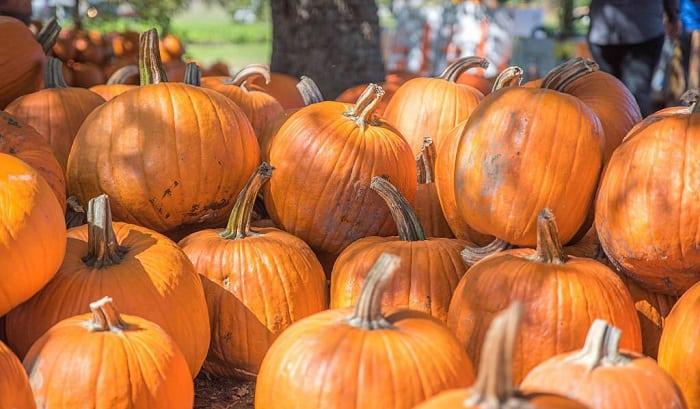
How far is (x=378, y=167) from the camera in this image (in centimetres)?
326

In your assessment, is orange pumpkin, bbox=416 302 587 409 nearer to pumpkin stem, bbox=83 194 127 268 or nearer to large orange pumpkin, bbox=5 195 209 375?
large orange pumpkin, bbox=5 195 209 375

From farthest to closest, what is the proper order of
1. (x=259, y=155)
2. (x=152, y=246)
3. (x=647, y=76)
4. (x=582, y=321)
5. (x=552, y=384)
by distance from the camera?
(x=647, y=76)
(x=259, y=155)
(x=152, y=246)
(x=582, y=321)
(x=552, y=384)

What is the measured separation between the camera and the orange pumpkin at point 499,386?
1408 millimetres

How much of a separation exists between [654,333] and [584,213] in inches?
17.5

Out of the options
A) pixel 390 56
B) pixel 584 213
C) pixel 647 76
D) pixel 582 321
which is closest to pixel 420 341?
pixel 582 321

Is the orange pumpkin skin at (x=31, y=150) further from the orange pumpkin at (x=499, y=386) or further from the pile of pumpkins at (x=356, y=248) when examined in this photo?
the orange pumpkin at (x=499, y=386)

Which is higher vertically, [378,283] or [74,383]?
[378,283]

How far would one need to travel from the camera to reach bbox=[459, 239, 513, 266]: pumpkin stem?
9.56 ft

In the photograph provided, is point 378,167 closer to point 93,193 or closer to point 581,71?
point 581,71

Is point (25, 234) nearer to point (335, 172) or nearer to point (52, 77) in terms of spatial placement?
point (335, 172)

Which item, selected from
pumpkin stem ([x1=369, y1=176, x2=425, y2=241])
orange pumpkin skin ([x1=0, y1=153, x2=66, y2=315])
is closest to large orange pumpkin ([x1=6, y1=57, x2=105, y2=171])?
orange pumpkin skin ([x1=0, y1=153, x2=66, y2=315])

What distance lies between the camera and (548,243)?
2586 mm

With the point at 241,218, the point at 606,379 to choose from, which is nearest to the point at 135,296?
the point at 241,218

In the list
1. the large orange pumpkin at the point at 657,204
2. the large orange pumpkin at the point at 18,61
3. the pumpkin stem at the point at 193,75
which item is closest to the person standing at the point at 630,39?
the pumpkin stem at the point at 193,75
